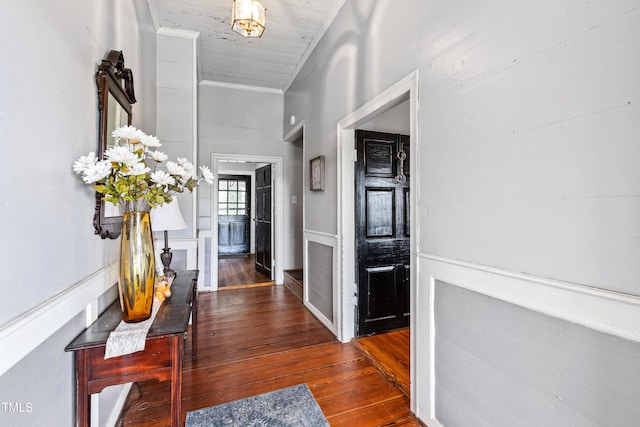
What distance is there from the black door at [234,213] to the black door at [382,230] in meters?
5.39

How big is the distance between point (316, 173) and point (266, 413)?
7.28 ft

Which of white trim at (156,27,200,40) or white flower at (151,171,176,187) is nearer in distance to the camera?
white flower at (151,171,176,187)

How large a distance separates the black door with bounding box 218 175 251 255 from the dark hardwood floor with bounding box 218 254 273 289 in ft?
1.98

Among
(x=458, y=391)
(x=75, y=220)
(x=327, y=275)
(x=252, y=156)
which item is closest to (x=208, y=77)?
(x=252, y=156)

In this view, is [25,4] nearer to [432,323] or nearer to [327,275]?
[432,323]

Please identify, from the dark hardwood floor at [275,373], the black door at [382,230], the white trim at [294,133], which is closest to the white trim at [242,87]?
the white trim at [294,133]

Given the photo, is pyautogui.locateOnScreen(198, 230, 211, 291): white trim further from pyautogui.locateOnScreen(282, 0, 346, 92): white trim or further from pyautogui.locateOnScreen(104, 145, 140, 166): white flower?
pyautogui.locateOnScreen(104, 145, 140, 166): white flower

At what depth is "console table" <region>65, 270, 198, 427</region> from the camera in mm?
1198

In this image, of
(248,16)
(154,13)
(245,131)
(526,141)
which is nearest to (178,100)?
(154,13)

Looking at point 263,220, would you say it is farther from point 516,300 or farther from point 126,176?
point 516,300

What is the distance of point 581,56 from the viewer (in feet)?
3.18

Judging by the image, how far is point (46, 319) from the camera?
98 cm

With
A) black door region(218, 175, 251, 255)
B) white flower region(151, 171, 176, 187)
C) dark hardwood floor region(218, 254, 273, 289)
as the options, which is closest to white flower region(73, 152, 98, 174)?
white flower region(151, 171, 176, 187)

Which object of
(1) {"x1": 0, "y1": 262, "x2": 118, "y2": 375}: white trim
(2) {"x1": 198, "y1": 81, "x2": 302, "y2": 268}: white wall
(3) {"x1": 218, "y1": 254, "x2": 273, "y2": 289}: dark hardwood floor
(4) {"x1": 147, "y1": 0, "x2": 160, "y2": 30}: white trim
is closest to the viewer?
(1) {"x1": 0, "y1": 262, "x2": 118, "y2": 375}: white trim
